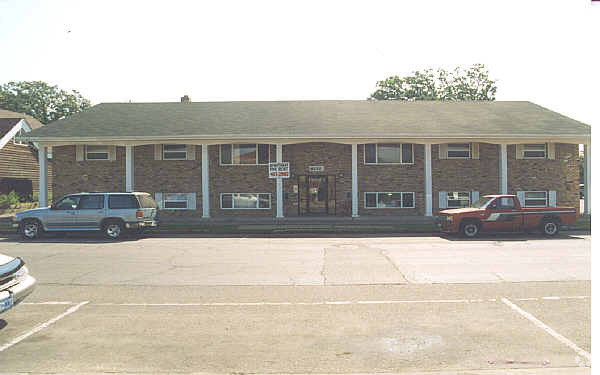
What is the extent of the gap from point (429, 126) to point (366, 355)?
19.0 m

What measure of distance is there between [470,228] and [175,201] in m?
14.2

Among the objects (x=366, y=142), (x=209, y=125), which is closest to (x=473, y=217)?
(x=366, y=142)

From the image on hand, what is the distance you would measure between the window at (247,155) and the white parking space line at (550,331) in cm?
1704

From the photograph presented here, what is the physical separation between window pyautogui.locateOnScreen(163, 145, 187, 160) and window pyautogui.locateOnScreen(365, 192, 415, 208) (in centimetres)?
974

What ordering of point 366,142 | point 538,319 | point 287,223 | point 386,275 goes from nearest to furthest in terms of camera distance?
point 538,319
point 386,275
point 287,223
point 366,142

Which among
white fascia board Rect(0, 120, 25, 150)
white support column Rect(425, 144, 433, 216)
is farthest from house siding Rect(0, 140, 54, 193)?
white support column Rect(425, 144, 433, 216)

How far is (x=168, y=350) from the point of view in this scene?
214 inches

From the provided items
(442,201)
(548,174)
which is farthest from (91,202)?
(548,174)

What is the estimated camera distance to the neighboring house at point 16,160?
1152 inches

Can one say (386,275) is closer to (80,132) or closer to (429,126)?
(429,126)

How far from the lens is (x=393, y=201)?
23188 mm

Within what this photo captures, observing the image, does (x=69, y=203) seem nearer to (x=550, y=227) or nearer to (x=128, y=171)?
(x=128, y=171)

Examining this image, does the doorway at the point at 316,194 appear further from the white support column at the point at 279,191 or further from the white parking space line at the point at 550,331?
the white parking space line at the point at 550,331

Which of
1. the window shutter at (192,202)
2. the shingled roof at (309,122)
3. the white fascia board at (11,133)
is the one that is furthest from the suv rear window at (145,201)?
the white fascia board at (11,133)
